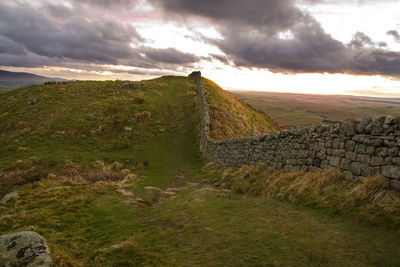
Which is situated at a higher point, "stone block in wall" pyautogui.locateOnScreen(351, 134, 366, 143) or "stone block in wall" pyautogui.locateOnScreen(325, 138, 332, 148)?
"stone block in wall" pyautogui.locateOnScreen(351, 134, 366, 143)

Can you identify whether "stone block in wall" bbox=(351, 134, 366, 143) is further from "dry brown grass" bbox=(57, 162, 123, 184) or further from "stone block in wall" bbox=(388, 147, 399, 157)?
"dry brown grass" bbox=(57, 162, 123, 184)

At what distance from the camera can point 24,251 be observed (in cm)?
466

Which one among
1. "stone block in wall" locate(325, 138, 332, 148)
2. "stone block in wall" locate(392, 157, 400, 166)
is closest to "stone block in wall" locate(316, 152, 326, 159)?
"stone block in wall" locate(325, 138, 332, 148)

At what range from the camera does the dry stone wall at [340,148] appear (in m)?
7.01

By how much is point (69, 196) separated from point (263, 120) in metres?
35.7

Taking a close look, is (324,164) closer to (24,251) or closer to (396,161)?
(396,161)

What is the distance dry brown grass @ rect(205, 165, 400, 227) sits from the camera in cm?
629

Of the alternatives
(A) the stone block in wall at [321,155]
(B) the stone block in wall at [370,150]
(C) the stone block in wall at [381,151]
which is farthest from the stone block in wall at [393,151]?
(A) the stone block in wall at [321,155]

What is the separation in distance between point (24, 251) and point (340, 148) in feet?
31.9

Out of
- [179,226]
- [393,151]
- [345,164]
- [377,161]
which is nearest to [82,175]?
[179,226]

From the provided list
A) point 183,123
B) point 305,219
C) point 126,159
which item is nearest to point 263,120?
point 183,123

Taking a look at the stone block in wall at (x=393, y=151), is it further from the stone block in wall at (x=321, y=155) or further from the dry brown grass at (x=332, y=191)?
the stone block in wall at (x=321, y=155)

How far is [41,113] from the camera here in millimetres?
31406

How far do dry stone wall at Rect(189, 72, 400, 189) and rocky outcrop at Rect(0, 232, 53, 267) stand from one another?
→ 900 cm
